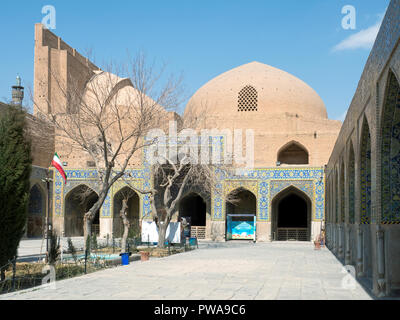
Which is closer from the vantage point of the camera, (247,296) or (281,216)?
(247,296)

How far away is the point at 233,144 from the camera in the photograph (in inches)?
914

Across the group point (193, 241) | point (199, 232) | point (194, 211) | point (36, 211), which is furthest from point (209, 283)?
point (194, 211)

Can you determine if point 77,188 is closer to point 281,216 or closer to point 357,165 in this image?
point 281,216

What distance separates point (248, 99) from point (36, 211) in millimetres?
11919

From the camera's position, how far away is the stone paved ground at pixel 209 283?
22.5 ft

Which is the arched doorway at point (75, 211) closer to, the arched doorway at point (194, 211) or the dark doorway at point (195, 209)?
the arched doorway at point (194, 211)

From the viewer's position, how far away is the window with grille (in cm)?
2549

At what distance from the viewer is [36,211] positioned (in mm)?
23156

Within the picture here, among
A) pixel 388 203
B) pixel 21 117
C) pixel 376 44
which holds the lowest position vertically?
pixel 388 203

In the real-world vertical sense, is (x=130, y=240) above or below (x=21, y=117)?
below
